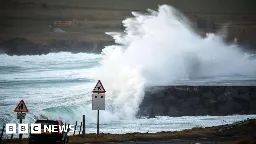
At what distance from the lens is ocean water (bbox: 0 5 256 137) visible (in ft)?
133

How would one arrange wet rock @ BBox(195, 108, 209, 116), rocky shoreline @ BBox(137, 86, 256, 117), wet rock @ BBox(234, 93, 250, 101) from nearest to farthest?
1. wet rock @ BBox(234, 93, 250, 101)
2. rocky shoreline @ BBox(137, 86, 256, 117)
3. wet rock @ BBox(195, 108, 209, 116)

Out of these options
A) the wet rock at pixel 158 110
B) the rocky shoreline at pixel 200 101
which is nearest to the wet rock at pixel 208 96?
the rocky shoreline at pixel 200 101

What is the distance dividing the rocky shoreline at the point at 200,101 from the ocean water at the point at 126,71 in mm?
540

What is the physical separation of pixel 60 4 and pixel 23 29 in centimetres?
383

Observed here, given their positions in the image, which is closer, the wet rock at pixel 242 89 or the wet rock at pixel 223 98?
the wet rock at pixel 242 89

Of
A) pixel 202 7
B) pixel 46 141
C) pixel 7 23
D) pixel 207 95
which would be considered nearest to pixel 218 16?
pixel 202 7

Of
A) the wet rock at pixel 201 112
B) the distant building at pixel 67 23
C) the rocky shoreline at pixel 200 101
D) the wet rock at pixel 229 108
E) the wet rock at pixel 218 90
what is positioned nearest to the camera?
the distant building at pixel 67 23

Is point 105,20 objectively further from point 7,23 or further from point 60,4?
point 7,23

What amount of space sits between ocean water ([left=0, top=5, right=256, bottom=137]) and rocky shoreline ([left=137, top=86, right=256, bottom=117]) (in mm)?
540

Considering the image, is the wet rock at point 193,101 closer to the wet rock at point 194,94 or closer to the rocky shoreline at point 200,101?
the rocky shoreline at point 200,101

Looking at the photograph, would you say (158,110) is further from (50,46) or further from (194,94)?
(50,46)

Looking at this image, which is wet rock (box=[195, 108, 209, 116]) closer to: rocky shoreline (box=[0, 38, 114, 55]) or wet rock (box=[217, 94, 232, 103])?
wet rock (box=[217, 94, 232, 103])

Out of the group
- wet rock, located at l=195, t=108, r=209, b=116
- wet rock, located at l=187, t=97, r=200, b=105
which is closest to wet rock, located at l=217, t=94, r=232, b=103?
wet rock, located at l=195, t=108, r=209, b=116

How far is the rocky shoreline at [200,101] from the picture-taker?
132 feet
